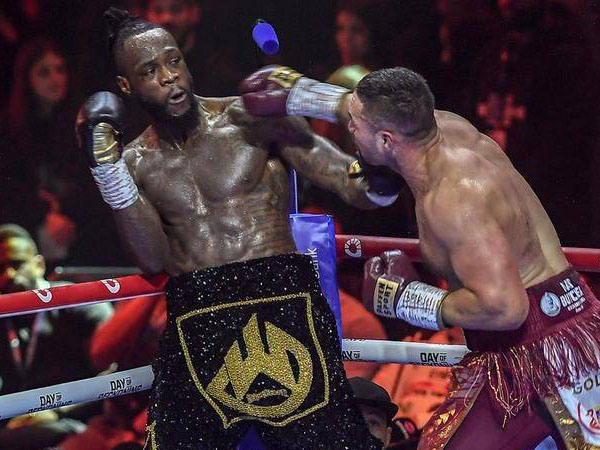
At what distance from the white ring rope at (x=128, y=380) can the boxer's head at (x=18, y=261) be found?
132 centimetres

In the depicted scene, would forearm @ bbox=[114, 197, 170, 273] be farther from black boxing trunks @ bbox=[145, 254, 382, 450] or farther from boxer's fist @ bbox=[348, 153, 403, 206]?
boxer's fist @ bbox=[348, 153, 403, 206]

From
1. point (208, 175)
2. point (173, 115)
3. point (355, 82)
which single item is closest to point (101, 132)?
point (173, 115)

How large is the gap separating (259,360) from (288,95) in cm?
72

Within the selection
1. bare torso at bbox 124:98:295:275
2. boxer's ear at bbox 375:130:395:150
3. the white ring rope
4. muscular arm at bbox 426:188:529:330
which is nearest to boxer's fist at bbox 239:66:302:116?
bare torso at bbox 124:98:295:275

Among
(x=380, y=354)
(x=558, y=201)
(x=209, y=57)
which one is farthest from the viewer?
(x=209, y=57)

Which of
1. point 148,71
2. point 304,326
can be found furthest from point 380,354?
point 148,71

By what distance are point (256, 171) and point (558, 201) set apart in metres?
1.56

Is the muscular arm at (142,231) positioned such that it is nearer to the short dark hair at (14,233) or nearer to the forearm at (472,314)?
the forearm at (472,314)

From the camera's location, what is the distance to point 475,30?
3639 millimetres

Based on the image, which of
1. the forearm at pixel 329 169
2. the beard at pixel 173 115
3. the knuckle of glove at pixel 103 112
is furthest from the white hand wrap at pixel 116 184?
the forearm at pixel 329 169

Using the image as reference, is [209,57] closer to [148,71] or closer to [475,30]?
[475,30]

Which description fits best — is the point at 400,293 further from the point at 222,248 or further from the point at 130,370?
the point at 130,370

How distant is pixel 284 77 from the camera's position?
2.50 metres

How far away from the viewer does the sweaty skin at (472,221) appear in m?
1.97
